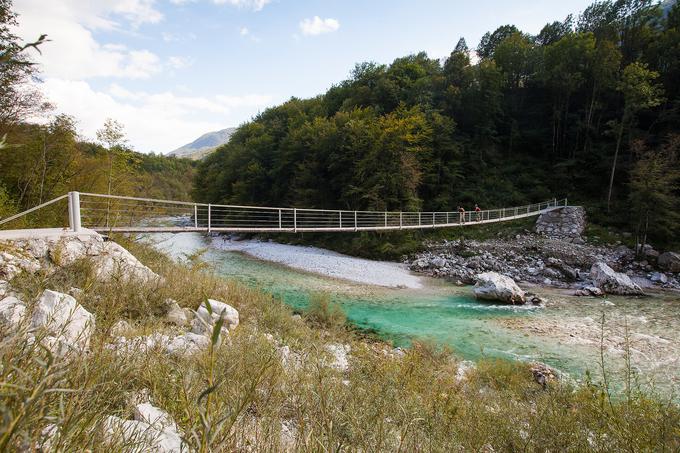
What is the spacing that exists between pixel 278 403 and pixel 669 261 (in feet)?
55.7

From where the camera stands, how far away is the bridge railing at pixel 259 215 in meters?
6.45

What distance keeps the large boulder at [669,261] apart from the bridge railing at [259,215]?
5.62 metres

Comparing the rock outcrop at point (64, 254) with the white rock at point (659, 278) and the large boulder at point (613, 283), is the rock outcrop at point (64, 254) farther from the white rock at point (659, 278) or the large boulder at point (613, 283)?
the white rock at point (659, 278)

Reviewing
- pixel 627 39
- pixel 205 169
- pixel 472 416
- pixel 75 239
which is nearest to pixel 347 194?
pixel 75 239

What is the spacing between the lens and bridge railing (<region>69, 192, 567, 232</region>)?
645 cm

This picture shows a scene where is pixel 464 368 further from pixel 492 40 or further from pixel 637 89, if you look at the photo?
pixel 492 40

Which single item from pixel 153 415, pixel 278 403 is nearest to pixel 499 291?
pixel 278 403

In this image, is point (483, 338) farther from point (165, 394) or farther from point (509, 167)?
point (509, 167)

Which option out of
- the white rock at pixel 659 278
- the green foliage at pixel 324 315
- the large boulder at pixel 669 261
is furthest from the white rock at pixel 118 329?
the large boulder at pixel 669 261

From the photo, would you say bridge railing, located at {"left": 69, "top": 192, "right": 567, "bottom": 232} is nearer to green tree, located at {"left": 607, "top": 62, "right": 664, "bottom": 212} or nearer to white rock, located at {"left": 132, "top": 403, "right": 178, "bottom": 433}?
white rock, located at {"left": 132, "top": 403, "right": 178, "bottom": 433}

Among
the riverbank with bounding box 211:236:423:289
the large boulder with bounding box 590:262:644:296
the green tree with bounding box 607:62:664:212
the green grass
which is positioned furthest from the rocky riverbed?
the green grass

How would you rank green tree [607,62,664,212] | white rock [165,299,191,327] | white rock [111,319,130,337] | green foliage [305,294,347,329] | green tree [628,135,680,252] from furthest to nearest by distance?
green tree [607,62,664,212], green tree [628,135,680,252], green foliage [305,294,347,329], white rock [165,299,191,327], white rock [111,319,130,337]

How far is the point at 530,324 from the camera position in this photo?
24.8 feet

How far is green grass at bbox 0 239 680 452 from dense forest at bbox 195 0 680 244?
50.0ft
